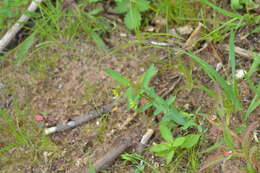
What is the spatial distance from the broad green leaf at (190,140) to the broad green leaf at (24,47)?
4.41 ft

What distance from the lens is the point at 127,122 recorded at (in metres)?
2.04

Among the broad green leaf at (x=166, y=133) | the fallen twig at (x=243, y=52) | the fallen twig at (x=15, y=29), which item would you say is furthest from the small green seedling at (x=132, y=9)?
the broad green leaf at (x=166, y=133)

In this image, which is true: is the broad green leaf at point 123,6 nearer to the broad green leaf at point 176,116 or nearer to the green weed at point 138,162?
the broad green leaf at point 176,116

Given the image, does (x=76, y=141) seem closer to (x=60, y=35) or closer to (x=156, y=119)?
(x=156, y=119)

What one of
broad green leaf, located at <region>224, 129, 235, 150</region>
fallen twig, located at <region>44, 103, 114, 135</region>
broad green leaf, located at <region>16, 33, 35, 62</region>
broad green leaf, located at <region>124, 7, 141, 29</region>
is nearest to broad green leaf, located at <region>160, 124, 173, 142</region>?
broad green leaf, located at <region>224, 129, 235, 150</region>

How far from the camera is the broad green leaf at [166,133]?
1799 millimetres

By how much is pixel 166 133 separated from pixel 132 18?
840mm

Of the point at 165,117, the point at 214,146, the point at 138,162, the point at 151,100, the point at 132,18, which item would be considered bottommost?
the point at 138,162

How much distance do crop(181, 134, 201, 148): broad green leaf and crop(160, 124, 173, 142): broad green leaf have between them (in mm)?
77

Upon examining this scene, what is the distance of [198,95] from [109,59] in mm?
669

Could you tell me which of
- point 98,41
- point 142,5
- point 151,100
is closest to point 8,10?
point 98,41

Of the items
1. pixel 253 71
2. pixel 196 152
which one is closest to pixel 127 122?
pixel 196 152

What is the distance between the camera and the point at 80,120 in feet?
6.99

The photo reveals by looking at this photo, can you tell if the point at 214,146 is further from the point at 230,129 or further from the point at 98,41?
the point at 98,41
